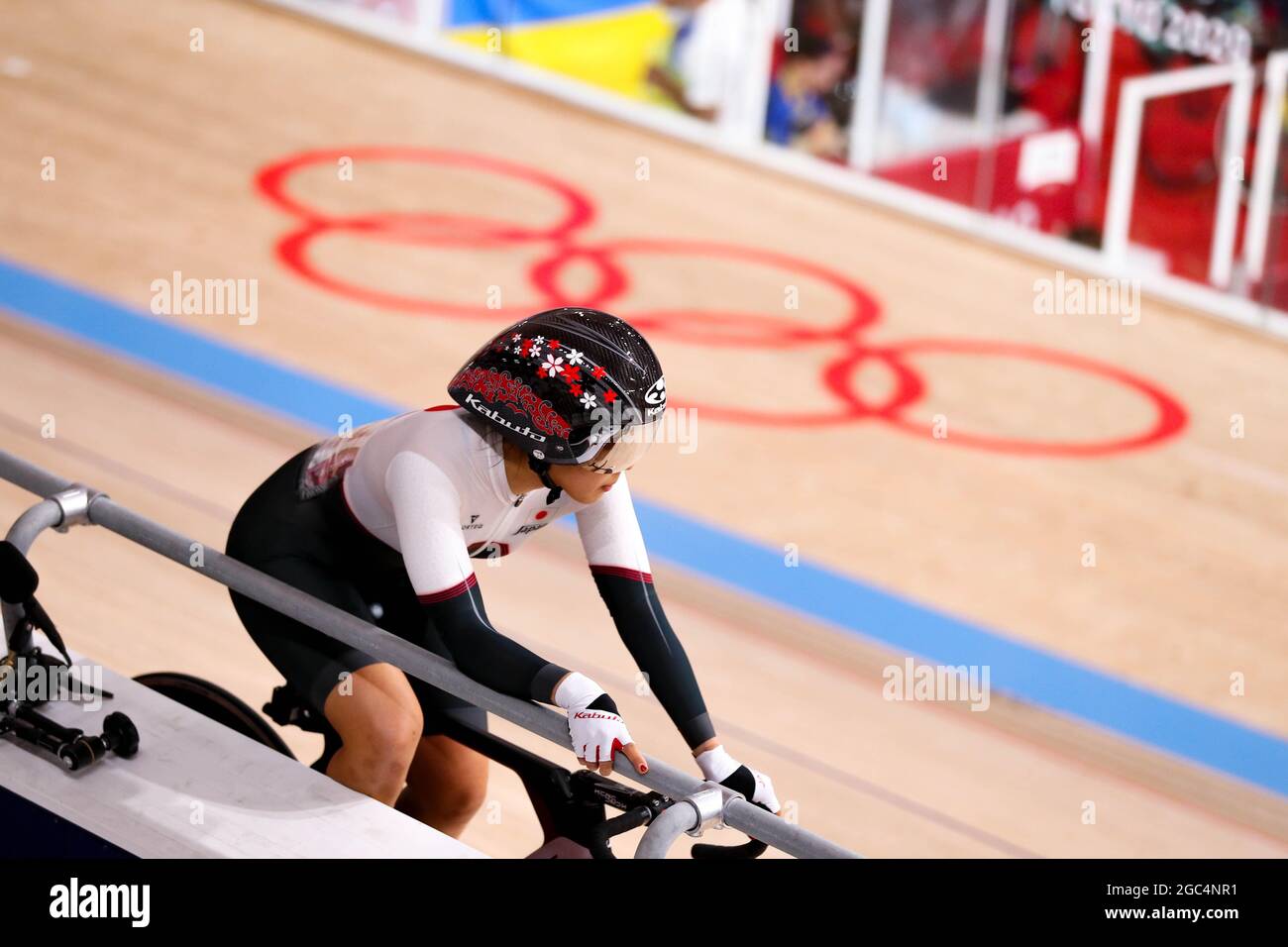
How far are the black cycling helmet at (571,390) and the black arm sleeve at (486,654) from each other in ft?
0.83

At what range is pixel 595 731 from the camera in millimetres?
2236

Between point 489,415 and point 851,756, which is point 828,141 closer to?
point 851,756

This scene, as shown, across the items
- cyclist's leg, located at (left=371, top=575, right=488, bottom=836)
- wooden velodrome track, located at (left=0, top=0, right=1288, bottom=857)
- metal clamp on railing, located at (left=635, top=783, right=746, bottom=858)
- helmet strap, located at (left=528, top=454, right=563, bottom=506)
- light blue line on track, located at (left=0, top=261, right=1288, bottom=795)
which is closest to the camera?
metal clamp on railing, located at (left=635, top=783, right=746, bottom=858)

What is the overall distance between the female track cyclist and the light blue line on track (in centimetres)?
242

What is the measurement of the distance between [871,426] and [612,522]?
158 inches

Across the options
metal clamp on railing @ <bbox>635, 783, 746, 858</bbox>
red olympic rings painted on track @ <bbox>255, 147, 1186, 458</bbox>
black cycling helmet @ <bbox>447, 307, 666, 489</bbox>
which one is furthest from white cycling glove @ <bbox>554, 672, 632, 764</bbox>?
red olympic rings painted on track @ <bbox>255, 147, 1186, 458</bbox>

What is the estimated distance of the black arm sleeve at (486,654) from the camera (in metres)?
2.31

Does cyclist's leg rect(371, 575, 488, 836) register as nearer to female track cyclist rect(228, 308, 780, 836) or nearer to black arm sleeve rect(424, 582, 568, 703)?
female track cyclist rect(228, 308, 780, 836)

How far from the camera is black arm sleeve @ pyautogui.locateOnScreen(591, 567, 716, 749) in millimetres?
2598

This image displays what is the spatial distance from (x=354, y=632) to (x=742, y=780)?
23.7 inches

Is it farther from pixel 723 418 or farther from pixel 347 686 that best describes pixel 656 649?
pixel 723 418

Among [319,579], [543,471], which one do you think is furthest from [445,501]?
[319,579]

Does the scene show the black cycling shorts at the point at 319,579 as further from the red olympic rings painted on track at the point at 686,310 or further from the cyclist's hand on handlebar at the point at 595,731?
the red olympic rings painted on track at the point at 686,310
